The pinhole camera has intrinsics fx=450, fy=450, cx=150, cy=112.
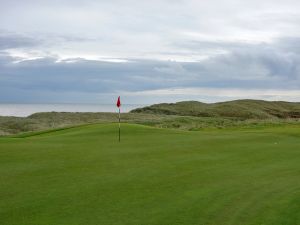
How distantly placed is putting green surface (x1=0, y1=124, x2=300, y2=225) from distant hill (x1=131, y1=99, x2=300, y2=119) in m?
66.3

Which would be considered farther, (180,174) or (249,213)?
(180,174)

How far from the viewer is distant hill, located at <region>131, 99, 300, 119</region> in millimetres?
84188

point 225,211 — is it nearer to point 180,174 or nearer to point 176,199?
point 176,199

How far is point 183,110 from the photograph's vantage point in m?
90.5

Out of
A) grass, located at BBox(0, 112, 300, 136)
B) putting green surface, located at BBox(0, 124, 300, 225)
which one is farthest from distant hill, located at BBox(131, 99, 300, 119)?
putting green surface, located at BBox(0, 124, 300, 225)

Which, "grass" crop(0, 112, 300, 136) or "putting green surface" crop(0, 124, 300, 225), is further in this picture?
"grass" crop(0, 112, 300, 136)

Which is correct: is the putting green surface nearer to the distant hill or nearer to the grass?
the grass

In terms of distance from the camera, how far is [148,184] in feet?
35.0

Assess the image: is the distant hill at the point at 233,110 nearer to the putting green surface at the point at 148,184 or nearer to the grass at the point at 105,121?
the grass at the point at 105,121

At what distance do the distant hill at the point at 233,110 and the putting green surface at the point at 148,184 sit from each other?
66.3 meters

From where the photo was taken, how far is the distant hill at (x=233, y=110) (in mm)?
84188

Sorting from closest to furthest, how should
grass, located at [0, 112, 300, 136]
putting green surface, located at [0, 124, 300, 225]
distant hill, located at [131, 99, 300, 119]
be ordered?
putting green surface, located at [0, 124, 300, 225], grass, located at [0, 112, 300, 136], distant hill, located at [131, 99, 300, 119]

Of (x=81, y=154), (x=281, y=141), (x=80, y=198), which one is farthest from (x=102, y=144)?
(x=80, y=198)

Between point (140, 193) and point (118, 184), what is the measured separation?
102cm
